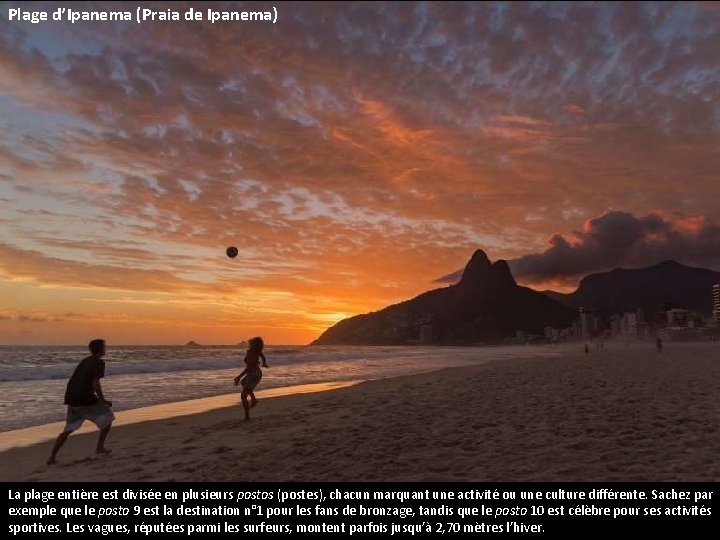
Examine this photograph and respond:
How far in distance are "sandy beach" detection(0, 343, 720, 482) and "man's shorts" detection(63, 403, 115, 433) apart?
0.58 metres

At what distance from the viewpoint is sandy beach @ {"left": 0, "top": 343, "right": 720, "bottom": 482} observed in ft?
22.1

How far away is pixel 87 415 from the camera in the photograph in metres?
8.80

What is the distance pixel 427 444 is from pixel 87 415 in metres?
5.99

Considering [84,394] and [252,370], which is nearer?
[84,394]

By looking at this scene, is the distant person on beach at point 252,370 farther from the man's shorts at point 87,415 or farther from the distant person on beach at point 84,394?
the distant person on beach at point 84,394

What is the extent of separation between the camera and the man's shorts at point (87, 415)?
8.72 m

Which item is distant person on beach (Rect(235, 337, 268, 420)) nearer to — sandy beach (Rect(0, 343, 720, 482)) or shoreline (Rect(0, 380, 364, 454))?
sandy beach (Rect(0, 343, 720, 482))

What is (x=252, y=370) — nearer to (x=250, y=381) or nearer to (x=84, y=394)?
(x=250, y=381)

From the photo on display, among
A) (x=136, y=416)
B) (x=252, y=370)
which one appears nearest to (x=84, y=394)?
(x=252, y=370)

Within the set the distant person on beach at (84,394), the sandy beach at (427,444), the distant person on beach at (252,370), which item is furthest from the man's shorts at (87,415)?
the distant person on beach at (252,370)
